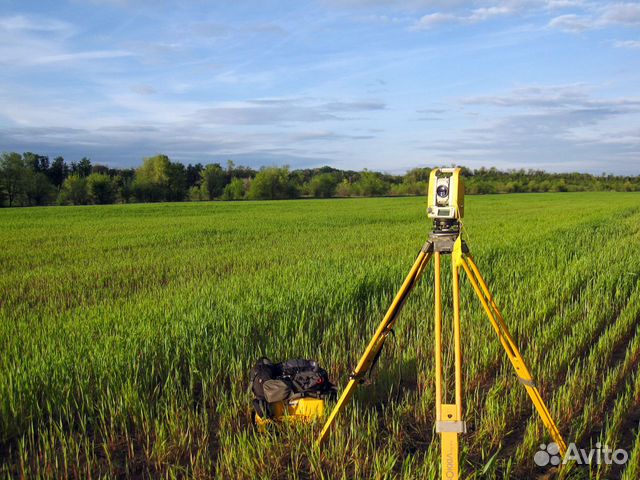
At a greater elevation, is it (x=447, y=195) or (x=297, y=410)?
(x=447, y=195)

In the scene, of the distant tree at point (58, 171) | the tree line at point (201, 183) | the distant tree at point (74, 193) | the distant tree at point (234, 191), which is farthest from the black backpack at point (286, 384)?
the distant tree at point (58, 171)

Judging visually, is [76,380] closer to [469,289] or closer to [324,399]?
[324,399]

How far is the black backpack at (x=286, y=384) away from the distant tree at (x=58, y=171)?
90875mm

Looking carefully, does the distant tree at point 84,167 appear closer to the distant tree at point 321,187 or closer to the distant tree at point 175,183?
the distant tree at point 175,183

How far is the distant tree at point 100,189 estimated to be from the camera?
64.6 m

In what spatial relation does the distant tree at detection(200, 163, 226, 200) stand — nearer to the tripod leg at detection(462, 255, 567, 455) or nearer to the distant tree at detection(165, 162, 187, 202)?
the distant tree at detection(165, 162, 187, 202)

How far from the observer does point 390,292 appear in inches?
276

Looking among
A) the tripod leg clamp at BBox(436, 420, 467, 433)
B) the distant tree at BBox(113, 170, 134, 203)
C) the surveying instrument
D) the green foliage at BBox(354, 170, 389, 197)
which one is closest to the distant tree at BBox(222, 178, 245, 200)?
the distant tree at BBox(113, 170, 134, 203)

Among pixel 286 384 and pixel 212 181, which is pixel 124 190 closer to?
pixel 212 181

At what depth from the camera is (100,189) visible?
6481 centimetres

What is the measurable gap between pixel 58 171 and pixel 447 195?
93.5m

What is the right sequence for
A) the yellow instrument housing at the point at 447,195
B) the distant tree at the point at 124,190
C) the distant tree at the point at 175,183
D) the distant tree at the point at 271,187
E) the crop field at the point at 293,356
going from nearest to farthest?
the yellow instrument housing at the point at 447,195
the crop field at the point at 293,356
the distant tree at the point at 124,190
the distant tree at the point at 175,183
the distant tree at the point at 271,187

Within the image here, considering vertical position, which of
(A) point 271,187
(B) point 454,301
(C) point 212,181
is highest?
(C) point 212,181

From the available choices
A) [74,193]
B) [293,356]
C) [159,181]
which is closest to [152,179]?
[159,181]
